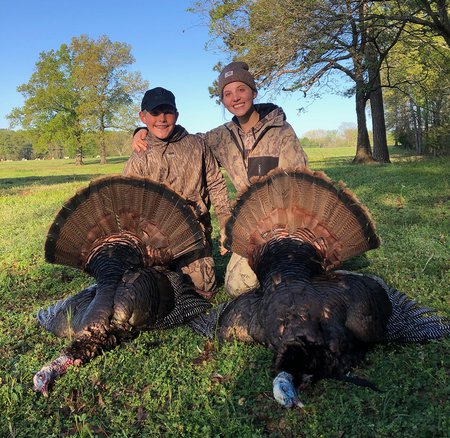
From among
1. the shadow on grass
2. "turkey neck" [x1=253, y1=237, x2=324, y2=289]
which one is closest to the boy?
"turkey neck" [x1=253, y1=237, x2=324, y2=289]

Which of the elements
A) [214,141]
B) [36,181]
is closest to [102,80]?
[36,181]

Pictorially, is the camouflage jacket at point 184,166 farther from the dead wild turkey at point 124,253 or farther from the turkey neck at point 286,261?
the turkey neck at point 286,261

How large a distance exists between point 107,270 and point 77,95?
44128mm

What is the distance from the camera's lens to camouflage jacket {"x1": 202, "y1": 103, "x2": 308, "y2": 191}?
162 inches

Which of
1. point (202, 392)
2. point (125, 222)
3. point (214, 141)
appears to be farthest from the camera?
point (214, 141)

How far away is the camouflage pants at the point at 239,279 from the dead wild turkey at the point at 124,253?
1.41ft

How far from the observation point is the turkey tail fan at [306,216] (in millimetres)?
3002

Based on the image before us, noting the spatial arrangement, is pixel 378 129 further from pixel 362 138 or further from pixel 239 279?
pixel 239 279

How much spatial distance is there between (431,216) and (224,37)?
35.3 ft

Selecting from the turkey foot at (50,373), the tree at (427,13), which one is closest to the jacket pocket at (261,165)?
the turkey foot at (50,373)

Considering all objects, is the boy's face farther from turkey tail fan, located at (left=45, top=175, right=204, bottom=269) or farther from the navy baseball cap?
turkey tail fan, located at (left=45, top=175, right=204, bottom=269)

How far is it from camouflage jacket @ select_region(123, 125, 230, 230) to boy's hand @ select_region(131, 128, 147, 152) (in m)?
0.04

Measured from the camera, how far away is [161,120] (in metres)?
4.12

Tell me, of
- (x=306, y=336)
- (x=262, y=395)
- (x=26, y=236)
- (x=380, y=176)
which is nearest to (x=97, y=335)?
(x=262, y=395)
